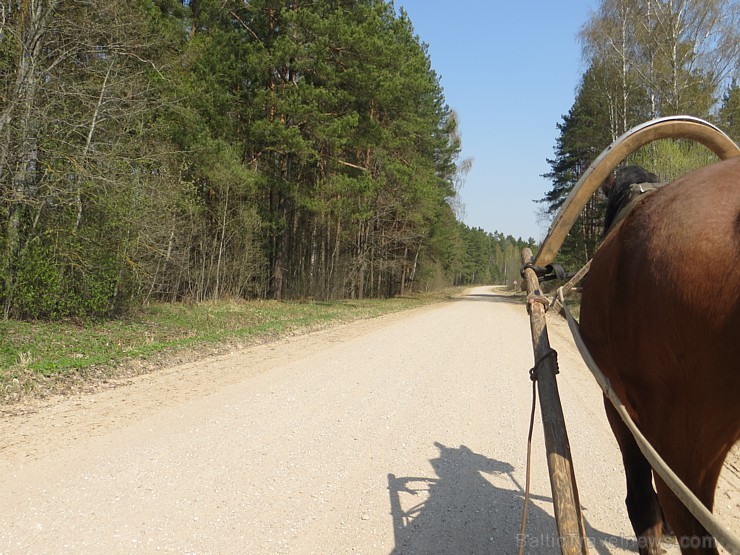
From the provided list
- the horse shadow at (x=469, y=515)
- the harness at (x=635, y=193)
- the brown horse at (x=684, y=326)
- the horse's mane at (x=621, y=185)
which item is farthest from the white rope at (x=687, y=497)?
the horse shadow at (x=469, y=515)

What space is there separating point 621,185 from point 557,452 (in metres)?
1.33

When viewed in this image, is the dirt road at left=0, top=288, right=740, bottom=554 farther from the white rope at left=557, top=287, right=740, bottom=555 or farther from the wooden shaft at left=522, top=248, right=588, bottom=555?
the white rope at left=557, top=287, right=740, bottom=555

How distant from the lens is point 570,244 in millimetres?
26219

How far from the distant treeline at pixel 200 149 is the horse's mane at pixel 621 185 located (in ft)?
34.9

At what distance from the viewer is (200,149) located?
52.9 ft

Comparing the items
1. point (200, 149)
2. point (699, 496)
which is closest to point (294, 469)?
point (699, 496)

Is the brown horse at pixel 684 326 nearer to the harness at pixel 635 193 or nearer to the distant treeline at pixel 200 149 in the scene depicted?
the harness at pixel 635 193

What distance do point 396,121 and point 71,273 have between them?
16972mm

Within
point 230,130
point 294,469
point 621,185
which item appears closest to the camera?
point 621,185

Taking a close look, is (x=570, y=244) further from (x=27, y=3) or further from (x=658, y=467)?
(x=658, y=467)

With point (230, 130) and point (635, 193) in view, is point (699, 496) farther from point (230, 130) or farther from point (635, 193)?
point (230, 130)

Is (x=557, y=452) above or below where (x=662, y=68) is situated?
below

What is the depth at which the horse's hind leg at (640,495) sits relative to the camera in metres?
2.26

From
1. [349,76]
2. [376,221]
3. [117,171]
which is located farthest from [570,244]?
[117,171]
